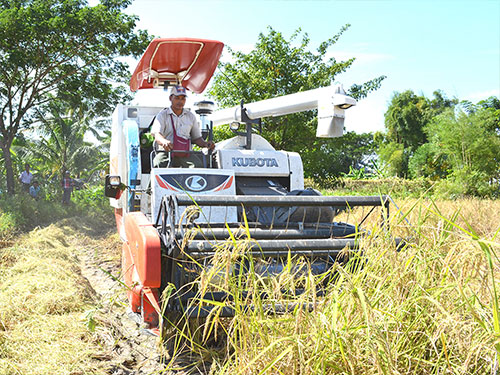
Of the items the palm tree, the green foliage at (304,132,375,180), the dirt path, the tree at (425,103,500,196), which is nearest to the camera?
the dirt path

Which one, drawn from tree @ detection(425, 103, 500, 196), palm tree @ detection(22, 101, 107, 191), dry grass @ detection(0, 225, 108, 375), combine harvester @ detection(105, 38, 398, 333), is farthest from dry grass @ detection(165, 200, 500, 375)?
palm tree @ detection(22, 101, 107, 191)

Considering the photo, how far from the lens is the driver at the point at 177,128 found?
541cm

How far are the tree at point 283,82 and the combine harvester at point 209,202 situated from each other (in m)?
9.35

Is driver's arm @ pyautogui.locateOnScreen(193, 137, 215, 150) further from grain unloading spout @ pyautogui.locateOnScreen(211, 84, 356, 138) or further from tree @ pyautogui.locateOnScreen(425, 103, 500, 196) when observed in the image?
tree @ pyautogui.locateOnScreen(425, 103, 500, 196)

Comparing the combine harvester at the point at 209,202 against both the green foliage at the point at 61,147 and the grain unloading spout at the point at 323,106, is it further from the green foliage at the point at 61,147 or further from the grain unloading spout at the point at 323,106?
the green foliage at the point at 61,147

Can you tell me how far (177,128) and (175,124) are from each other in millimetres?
54

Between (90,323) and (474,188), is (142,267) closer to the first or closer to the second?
(90,323)

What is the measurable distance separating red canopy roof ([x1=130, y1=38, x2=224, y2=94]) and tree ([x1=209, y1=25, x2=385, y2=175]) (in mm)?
9337

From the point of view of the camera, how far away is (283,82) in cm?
1695

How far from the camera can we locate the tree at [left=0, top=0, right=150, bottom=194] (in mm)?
16344

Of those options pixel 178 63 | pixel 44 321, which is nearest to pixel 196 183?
pixel 44 321

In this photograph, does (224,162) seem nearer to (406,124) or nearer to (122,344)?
(122,344)

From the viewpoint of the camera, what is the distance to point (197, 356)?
3699 millimetres

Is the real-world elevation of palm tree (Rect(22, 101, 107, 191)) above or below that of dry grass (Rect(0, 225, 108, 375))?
above
